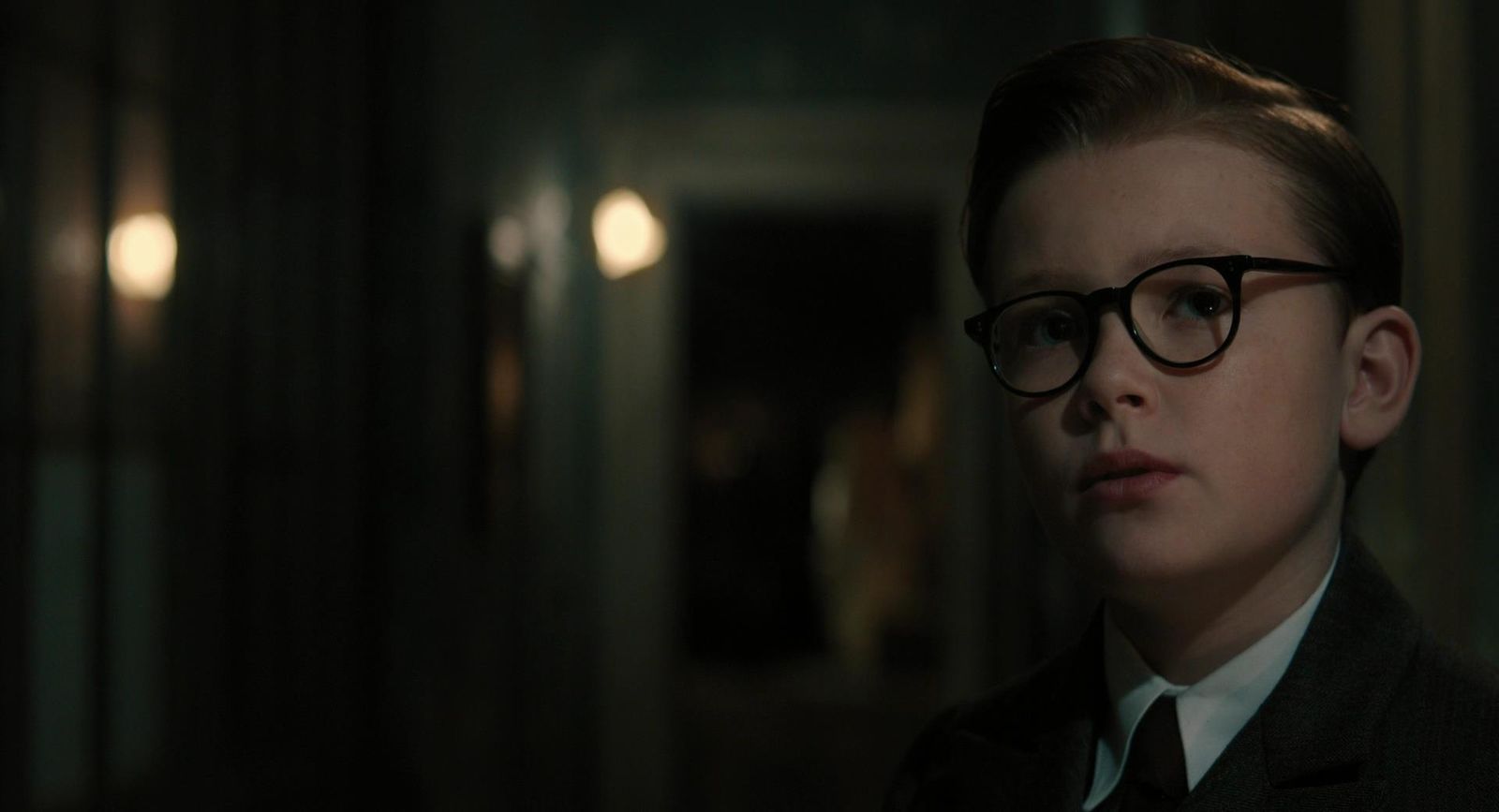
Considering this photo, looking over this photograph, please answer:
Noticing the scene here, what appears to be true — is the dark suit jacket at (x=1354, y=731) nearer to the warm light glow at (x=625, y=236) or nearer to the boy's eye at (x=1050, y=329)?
the boy's eye at (x=1050, y=329)

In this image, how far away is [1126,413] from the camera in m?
0.71

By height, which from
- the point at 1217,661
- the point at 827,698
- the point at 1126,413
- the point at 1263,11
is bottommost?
the point at 827,698

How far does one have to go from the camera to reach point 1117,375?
0.71 m

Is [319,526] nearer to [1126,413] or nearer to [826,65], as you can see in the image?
[826,65]

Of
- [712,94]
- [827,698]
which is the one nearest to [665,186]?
[712,94]

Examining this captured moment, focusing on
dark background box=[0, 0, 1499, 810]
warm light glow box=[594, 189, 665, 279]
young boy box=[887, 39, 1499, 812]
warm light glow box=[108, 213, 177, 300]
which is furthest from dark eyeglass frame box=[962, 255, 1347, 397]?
warm light glow box=[594, 189, 665, 279]

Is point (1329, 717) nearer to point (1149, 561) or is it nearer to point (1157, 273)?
point (1149, 561)

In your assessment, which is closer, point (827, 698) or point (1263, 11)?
point (1263, 11)

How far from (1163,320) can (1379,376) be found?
0.52 ft

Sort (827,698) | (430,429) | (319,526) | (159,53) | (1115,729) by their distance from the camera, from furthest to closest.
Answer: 1. (827,698)
2. (430,429)
3. (319,526)
4. (159,53)
5. (1115,729)

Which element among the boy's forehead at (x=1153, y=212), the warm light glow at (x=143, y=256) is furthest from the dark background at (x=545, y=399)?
the boy's forehead at (x=1153, y=212)

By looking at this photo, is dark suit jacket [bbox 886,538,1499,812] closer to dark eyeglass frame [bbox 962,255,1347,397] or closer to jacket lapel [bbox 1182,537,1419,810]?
jacket lapel [bbox 1182,537,1419,810]

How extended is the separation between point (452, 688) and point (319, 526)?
0.62m

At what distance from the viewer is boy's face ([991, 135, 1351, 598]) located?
0.71 m
